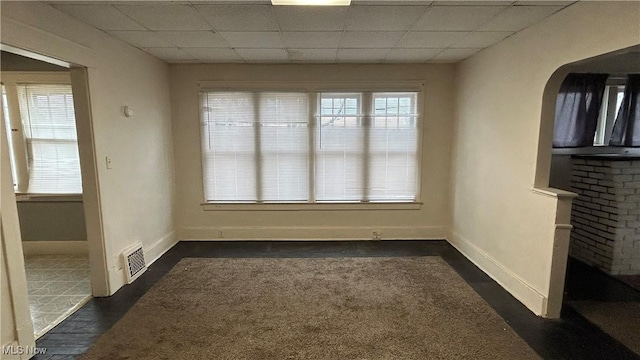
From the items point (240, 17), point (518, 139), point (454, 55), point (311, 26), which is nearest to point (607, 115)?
point (454, 55)

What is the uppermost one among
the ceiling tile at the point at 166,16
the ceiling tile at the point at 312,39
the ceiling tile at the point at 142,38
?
the ceiling tile at the point at 312,39

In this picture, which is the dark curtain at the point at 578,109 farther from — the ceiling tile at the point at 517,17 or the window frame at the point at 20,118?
the window frame at the point at 20,118

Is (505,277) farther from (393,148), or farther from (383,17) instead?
(383,17)

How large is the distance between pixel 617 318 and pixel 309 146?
138 inches

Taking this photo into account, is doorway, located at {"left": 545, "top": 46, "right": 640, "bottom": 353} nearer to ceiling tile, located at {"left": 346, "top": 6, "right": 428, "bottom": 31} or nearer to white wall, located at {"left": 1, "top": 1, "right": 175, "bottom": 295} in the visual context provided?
ceiling tile, located at {"left": 346, "top": 6, "right": 428, "bottom": 31}

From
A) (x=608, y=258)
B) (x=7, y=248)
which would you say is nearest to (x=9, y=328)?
(x=7, y=248)

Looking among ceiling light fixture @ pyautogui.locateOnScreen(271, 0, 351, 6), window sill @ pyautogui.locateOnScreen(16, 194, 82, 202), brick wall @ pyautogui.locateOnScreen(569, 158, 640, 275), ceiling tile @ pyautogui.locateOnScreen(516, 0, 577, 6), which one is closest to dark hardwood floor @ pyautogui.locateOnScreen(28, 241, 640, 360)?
brick wall @ pyautogui.locateOnScreen(569, 158, 640, 275)

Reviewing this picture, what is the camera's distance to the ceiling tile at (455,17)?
7.73 feet

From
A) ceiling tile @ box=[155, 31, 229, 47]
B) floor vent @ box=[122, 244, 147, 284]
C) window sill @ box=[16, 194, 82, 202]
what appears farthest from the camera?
window sill @ box=[16, 194, 82, 202]

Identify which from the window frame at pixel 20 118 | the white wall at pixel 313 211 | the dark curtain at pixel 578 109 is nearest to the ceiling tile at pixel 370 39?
the white wall at pixel 313 211

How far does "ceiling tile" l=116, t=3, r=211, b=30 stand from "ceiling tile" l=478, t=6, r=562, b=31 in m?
2.39

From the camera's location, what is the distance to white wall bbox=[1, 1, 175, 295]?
2264 mm

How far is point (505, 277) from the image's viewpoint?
3.11m

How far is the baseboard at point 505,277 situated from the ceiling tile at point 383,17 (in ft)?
8.17
